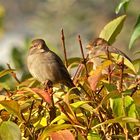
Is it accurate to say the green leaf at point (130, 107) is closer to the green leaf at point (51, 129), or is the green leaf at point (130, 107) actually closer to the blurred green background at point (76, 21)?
the green leaf at point (51, 129)

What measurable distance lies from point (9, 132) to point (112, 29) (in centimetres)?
56

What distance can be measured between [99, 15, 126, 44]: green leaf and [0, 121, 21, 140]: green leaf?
528 mm

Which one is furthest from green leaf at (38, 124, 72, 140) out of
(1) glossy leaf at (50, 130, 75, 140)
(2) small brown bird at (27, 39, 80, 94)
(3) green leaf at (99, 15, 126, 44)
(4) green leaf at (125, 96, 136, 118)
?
(2) small brown bird at (27, 39, 80, 94)

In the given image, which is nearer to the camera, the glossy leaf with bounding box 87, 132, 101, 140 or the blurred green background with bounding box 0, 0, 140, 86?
the glossy leaf with bounding box 87, 132, 101, 140

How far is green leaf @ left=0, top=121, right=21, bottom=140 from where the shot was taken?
1243 mm

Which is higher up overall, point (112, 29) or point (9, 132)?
point (112, 29)

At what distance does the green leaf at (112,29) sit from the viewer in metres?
1.65

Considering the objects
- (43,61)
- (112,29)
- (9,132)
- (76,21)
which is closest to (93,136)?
(9,132)

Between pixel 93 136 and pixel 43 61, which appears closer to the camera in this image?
pixel 93 136

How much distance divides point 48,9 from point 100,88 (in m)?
6.58

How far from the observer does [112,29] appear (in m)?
1.68

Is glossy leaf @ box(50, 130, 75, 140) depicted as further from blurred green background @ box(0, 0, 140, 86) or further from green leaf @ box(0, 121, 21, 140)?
blurred green background @ box(0, 0, 140, 86)

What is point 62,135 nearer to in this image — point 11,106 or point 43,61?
point 11,106

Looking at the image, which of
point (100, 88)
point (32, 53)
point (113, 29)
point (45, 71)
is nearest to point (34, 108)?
point (100, 88)
